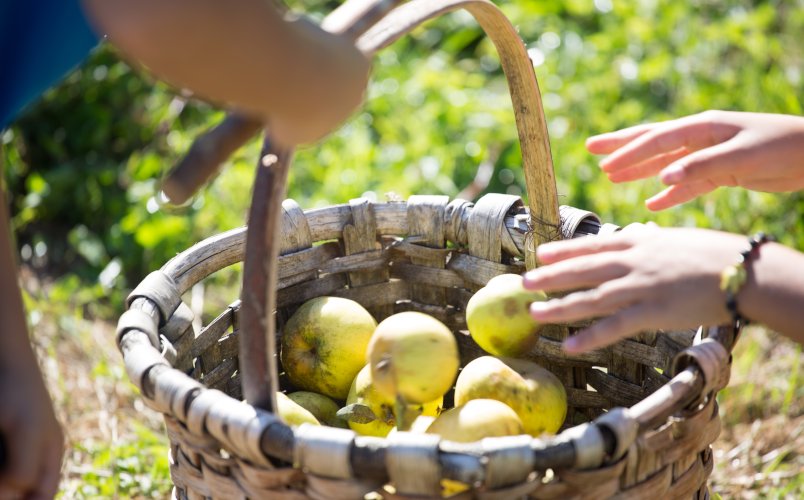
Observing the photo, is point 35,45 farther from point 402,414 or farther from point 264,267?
point 402,414

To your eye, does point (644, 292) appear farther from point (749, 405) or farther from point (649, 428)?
point (749, 405)

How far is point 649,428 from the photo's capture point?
941 millimetres

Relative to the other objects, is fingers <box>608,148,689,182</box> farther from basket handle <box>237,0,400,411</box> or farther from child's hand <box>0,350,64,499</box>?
child's hand <box>0,350,64,499</box>

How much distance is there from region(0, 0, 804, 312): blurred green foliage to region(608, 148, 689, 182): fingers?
3.29ft

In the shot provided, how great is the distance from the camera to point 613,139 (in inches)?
52.5

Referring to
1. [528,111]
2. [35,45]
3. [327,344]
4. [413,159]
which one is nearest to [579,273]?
[528,111]

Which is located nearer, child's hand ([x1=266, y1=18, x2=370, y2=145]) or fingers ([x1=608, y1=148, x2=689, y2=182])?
child's hand ([x1=266, y1=18, x2=370, y2=145])

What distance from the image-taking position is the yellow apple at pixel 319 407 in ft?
4.40

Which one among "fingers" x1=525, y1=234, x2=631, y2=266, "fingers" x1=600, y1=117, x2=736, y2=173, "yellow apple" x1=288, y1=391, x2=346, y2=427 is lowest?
"yellow apple" x1=288, y1=391, x2=346, y2=427

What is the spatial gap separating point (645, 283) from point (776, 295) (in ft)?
0.45

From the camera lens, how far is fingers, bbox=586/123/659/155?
133 cm

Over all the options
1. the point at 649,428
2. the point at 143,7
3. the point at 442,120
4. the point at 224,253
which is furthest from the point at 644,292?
the point at 442,120

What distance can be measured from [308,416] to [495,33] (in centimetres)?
59

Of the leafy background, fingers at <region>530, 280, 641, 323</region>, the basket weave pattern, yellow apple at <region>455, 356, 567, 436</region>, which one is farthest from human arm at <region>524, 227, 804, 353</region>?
the leafy background
